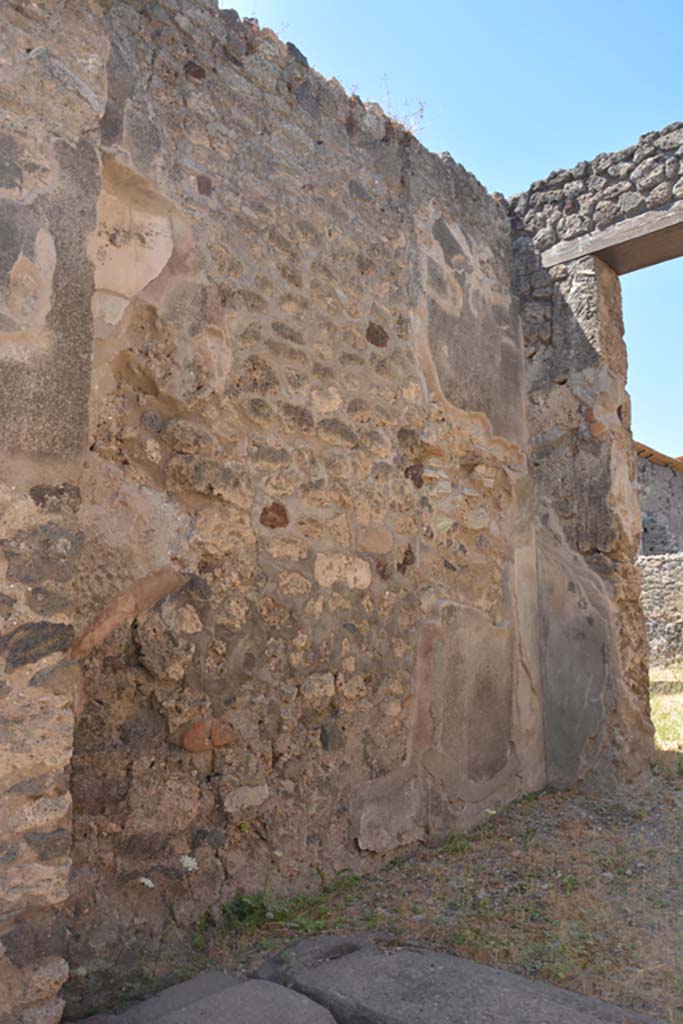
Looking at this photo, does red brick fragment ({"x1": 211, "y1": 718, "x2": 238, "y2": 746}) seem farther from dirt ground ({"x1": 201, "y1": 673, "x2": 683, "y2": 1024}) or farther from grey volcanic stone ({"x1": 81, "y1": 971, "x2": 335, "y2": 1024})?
grey volcanic stone ({"x1": 81, "y1": 971, "x2": 335, "y2": 1024})

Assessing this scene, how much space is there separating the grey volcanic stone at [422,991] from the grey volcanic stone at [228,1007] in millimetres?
84

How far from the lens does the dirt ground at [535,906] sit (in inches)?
93.2

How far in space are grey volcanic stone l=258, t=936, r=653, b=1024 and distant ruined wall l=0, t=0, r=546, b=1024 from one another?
0.48 metres

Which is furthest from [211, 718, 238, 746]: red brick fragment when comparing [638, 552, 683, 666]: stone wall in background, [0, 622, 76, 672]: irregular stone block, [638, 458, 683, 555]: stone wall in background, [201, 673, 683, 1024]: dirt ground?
[638, 458, 683, 555]: stone wall in background

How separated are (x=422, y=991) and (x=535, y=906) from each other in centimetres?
88

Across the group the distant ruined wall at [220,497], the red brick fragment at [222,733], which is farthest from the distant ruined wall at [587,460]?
the red brick fragment at [222,733]

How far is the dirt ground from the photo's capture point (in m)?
2.37

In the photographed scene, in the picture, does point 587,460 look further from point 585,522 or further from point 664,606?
point 664,606

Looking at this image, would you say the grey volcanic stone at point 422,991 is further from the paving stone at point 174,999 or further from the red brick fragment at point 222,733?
the red brick fragment at point 222,733

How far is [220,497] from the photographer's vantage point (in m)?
2.78

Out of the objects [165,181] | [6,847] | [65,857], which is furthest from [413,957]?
[165,181]

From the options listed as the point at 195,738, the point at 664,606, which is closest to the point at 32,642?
the point at 195,738

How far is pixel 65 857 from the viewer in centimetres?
186

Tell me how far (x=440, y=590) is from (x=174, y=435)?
1.51 metres
